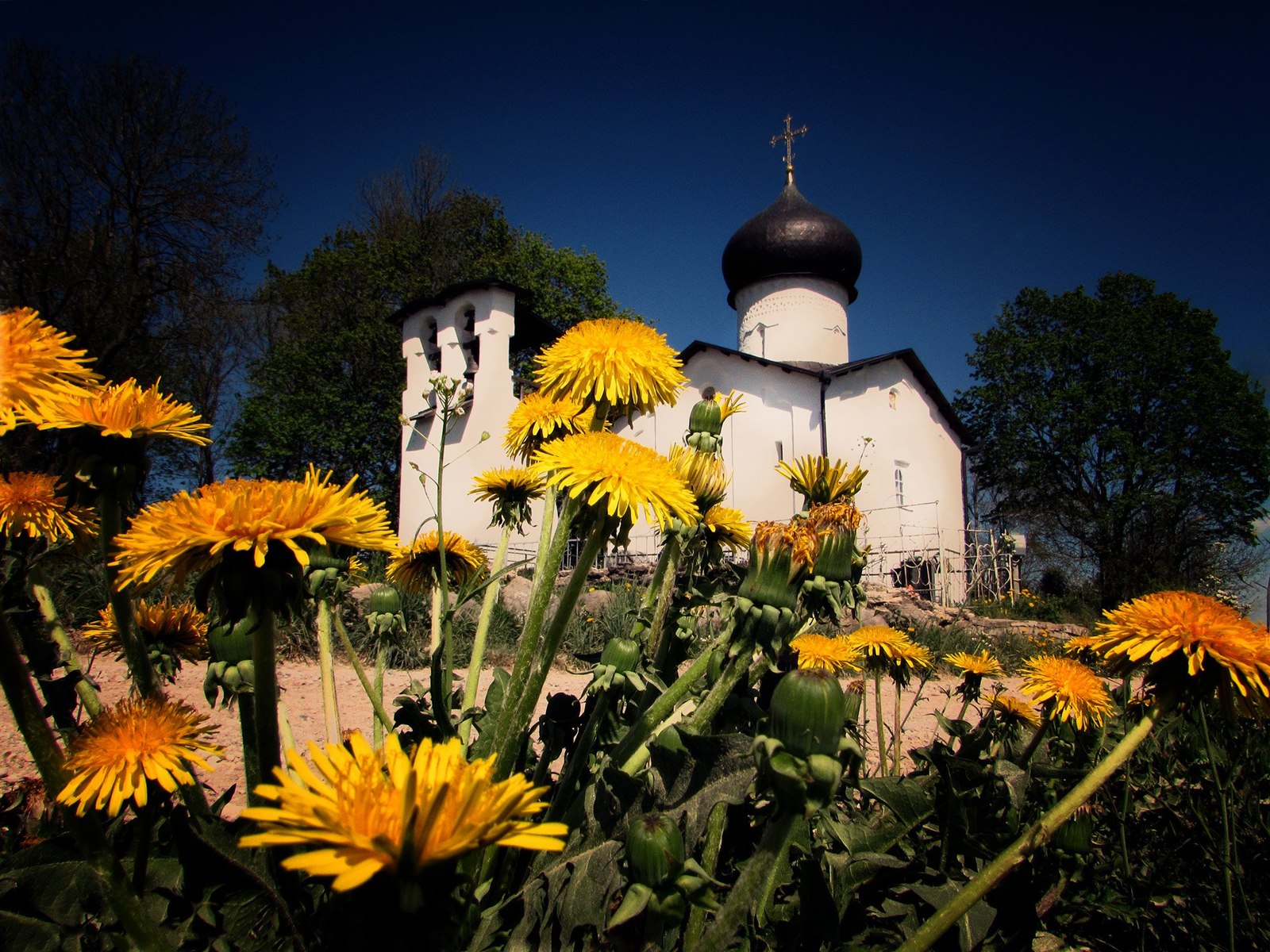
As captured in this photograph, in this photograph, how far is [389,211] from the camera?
970 inches

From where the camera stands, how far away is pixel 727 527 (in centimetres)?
167

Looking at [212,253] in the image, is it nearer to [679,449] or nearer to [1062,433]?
[679,449]

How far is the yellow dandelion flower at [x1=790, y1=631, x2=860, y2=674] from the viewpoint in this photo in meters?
1.96

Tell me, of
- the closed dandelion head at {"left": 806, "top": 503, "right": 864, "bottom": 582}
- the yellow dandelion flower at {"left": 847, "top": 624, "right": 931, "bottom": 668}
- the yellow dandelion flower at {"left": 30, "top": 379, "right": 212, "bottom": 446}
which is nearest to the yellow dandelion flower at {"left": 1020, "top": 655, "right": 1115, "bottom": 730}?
the yellow dandelion flower at {"left": 847, "top": 624, "right": 931, "bottom": 668}

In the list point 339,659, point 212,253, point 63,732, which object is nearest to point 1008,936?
point 63,732

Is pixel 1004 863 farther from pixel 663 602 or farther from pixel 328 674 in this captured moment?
pixel 328 674

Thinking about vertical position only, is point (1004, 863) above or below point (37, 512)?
below

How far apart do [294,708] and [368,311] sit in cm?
2185

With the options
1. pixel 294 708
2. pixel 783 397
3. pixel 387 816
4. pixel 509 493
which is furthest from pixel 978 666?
pixel 783 397

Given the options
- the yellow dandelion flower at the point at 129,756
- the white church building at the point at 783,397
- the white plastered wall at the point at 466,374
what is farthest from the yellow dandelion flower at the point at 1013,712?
the white plastered wall at the point at 466,374

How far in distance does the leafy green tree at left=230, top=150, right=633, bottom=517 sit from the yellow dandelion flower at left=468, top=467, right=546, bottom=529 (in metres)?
19.9

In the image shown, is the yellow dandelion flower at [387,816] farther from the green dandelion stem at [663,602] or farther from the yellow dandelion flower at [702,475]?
Result: the yellow dandelion flower at [702,475]

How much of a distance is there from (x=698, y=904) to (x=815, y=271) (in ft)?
70.8

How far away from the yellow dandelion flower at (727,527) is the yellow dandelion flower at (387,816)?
101 centimetres
